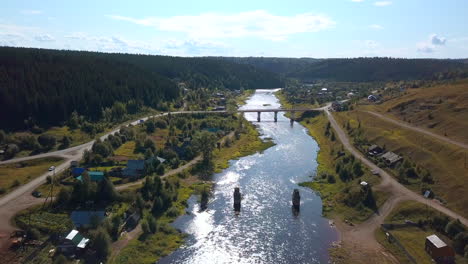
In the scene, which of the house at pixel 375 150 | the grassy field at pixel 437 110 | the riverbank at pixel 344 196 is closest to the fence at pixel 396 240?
the riverbank at pixel 344 196

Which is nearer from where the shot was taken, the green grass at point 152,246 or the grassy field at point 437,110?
the green grass at point 152,246

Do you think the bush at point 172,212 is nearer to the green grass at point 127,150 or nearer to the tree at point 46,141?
the green grass at point 127,150

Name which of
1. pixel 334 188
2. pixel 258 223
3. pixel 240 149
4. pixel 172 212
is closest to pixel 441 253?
pixel 258 223

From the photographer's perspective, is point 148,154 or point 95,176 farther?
point 148,154

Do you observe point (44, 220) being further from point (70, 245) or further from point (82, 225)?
point (70, 245)

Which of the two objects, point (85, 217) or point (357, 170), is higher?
Result: point (85, 217)

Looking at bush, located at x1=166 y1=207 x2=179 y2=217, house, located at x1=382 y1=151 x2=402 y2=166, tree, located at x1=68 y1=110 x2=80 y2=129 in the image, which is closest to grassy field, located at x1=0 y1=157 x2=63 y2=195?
bush, located at x1=166 y1=207 x2=179 y2=217
